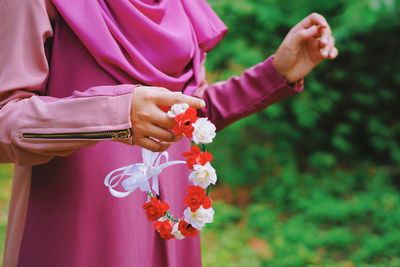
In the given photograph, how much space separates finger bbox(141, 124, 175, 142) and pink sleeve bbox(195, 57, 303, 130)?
0.51m

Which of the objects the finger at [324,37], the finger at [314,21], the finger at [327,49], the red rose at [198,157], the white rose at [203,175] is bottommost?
the white rose at [203,175]

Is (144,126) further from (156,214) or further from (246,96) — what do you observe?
(246,96)

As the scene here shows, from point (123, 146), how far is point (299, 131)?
325 cm

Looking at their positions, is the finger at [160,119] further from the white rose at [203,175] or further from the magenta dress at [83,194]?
the magenta dress at [83,194]

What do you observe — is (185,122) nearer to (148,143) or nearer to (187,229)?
(148,143)

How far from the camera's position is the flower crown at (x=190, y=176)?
88cm

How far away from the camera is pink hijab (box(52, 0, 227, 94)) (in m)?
1.04

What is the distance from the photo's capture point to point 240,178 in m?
4.08

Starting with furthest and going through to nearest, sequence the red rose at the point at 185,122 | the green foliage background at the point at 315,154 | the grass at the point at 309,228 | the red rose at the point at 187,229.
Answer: the green foliage background at the point at 315,154
the grass at the point at 309,228
the red rose at the point at 187,229
the red rose at the point at 185,122

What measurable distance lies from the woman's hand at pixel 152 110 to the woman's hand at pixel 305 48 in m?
0.59

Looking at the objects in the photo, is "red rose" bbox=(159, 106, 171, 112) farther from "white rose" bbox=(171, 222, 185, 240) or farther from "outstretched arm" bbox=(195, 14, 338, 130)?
"outstretched arm" bbox=(195, 14, 338, 130)

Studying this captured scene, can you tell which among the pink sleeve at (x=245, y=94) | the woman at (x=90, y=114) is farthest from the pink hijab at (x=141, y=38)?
the pink sleeve at (x=245, y=94)

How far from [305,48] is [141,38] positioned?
0.60m

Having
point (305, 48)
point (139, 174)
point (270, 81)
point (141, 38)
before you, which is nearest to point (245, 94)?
point (270, 81)
